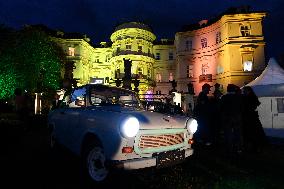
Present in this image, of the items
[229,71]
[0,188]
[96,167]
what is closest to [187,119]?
[96,167]

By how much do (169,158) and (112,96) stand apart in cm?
224

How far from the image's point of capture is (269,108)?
12.0 m

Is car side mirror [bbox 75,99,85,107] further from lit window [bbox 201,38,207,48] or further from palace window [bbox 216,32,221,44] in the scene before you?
lit window [bbox 201,38,207,48]

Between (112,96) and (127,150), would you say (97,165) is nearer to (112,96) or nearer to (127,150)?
(127,150)

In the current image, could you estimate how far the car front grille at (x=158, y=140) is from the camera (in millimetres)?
4250

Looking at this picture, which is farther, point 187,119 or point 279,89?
point 279,89

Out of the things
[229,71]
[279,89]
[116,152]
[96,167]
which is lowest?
[96,167]

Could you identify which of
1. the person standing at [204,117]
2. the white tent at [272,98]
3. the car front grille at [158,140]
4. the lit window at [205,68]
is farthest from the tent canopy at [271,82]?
the lit window at [205,68]

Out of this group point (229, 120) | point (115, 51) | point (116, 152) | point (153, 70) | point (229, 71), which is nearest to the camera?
point (116, 152)

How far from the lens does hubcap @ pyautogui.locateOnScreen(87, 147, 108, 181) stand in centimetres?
461

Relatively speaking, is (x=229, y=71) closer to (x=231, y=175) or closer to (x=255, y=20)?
(x=255, y=20)

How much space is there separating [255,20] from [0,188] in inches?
1508

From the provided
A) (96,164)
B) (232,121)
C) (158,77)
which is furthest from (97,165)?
(158,77)

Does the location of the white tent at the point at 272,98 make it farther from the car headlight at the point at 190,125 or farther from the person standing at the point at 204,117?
the car headlight at the point at 190,125
